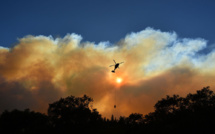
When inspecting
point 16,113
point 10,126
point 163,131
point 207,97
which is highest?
point 207,97

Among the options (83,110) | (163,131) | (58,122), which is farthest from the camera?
(83,110)

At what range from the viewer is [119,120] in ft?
388

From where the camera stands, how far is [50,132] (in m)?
54.6

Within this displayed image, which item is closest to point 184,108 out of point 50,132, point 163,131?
point 163,131

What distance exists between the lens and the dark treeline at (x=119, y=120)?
173ft

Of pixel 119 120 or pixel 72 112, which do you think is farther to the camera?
pixel 119 120

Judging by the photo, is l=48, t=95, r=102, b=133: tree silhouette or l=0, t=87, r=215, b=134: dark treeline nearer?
l=0, t=87, r=215, b=134: dark treeline

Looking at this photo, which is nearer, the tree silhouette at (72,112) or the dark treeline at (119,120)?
the dark treeline at (119,120)

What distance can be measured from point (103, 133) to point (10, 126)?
28272mm

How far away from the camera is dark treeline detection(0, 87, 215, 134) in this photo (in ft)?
173

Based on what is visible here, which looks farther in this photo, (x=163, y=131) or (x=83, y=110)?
(x=83, y=110)

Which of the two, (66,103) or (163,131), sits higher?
(66,103)

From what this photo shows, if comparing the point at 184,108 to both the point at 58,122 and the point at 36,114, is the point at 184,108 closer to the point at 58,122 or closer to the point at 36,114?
the point at 58,122

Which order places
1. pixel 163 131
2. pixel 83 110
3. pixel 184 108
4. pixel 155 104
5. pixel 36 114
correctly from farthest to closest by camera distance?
pixel 155 104 → pixel 184 108 → pixel 83 110 → pixel 36 114 → pixel 163 131
